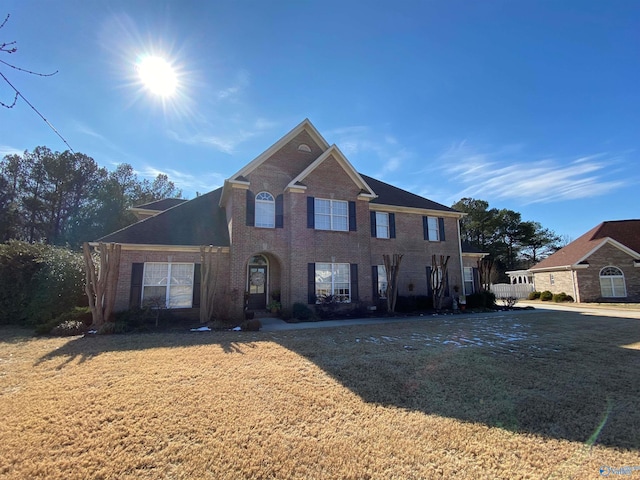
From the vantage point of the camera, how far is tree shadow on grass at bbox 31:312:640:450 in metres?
4.14

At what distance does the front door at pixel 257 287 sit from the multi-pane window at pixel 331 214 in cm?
369

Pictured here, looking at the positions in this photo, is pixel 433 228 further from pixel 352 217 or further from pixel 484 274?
pixel 352 217

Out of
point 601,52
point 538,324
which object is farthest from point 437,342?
point 601,52

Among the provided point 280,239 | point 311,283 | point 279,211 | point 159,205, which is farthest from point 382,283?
point 159,205

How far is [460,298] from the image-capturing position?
18.9 meters

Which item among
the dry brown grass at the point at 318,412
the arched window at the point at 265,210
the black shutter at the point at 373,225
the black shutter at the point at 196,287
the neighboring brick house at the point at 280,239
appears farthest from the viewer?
the black shutter at the point at 373,225

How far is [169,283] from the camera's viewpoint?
13.7 m

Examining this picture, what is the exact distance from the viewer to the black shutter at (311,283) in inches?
567

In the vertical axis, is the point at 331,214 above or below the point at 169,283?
above

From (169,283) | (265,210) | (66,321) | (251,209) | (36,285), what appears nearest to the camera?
(66,321)

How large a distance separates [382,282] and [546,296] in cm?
1902

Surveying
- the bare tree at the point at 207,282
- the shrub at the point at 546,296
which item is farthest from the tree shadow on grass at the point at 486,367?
the shrub at the point at 546,296

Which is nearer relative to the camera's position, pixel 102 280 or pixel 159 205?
pixel 102 280

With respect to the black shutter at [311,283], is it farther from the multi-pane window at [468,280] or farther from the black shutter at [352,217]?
the multi-pane window at [468,280]
